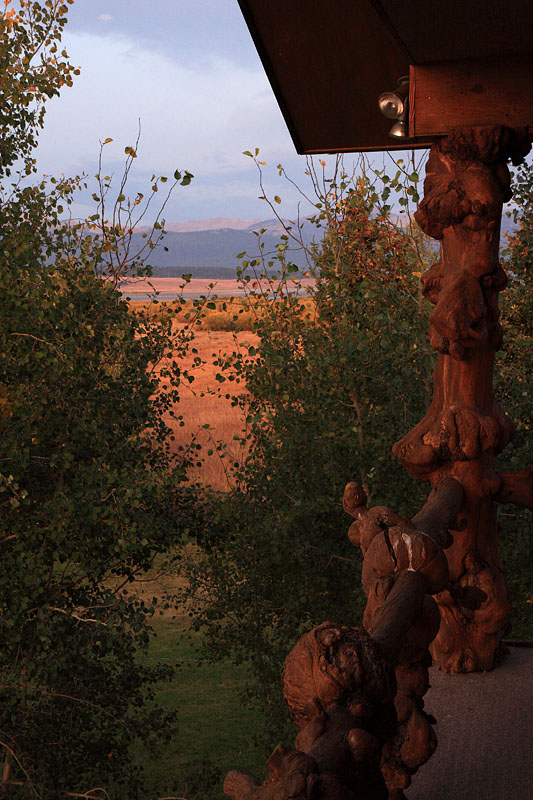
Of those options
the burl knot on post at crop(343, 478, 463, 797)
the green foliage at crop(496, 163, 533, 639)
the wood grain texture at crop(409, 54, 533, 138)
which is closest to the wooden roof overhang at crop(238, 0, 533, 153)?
the wood grain texture at crop(409, 54, 533, 138)

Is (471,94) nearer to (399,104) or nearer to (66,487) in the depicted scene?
(399,104)

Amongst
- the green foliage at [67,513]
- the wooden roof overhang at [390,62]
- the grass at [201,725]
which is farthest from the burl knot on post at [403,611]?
the grass at [201,725]

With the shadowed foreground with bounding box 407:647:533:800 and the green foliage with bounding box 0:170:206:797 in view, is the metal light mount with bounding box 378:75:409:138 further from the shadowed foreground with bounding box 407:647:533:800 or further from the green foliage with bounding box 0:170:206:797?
the green foliage with bounding box 0:170:206:797

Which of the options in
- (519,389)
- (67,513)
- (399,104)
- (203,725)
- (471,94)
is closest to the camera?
(471,94)

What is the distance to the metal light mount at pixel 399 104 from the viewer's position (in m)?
3.00

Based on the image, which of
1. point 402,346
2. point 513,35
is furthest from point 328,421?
point 513,35

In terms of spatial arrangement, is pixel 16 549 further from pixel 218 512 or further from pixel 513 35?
pixel 513 35

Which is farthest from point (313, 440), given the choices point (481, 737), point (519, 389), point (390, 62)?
point (481, 737)

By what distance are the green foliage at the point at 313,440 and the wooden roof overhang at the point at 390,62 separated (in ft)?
6.46

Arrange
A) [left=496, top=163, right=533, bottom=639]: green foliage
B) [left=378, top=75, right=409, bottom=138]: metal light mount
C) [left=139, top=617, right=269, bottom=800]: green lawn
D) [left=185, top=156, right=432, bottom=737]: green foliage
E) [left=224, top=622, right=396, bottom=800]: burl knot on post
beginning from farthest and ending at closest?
[left=139, top=617, right=269, bottom=800]: green lawn, [left=185, top=156, right=432, bottom=737]: green foliage, [left=496, top=163, right=533, bottom=639]: green foliage, [left=378, top=75, right=409, bottom=138]: metal light mount, [left=224, top=622, right=396, bottom=800]: burl knot on post

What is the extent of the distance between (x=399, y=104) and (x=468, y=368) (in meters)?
0.96

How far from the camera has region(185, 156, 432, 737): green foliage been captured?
5746mm

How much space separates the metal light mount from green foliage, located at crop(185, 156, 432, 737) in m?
2.38

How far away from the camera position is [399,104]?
118 inches
